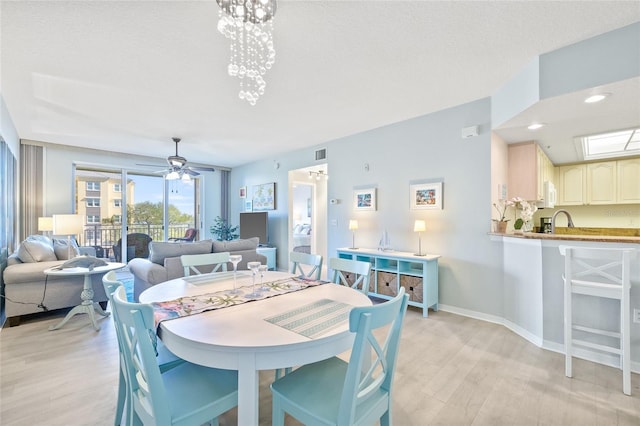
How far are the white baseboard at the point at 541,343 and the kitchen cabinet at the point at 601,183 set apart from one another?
3.33 meters

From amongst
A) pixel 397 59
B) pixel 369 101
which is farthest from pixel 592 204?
pixel 397 59

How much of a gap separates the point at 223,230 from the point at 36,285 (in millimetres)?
4033

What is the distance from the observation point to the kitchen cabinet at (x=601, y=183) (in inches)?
186

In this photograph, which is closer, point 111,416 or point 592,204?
point 111,416

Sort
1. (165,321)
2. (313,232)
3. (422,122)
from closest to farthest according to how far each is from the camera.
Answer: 1. (165,321)
2. (422,122)
3. (313,232)

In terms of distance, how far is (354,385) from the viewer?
1109 mm

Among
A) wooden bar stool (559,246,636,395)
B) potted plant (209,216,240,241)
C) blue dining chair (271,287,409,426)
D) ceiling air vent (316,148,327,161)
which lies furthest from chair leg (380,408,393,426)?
potted plant (209,216,240,241)

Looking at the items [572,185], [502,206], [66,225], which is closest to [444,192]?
[502,206]

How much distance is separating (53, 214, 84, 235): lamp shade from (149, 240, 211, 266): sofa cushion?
1.02 m

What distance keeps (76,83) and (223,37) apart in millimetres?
1884

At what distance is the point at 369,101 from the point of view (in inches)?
137

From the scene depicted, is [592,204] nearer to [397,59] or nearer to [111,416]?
[397,59]

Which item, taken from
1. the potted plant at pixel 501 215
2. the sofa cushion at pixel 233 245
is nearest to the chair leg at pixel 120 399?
the sofa cushion at pixel 233 245

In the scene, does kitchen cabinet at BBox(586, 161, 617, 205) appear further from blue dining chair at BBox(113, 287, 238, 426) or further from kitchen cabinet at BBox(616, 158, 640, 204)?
blue dining chair at BBox(113, 287, 238, 426)
